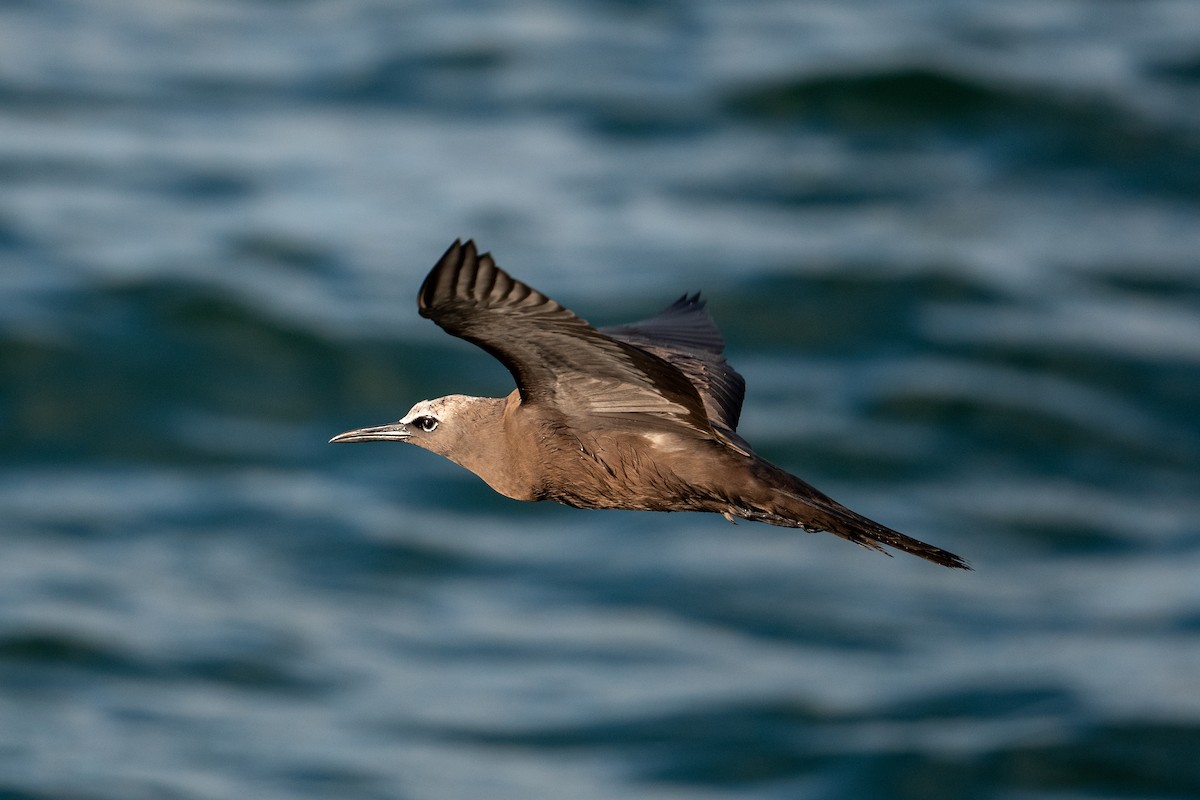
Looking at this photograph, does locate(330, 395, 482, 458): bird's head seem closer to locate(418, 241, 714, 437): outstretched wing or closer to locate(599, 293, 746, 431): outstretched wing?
locate(418, 241, 714, 437): outstretched wing

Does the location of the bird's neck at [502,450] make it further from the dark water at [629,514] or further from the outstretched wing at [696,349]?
the dark water at [629,514]

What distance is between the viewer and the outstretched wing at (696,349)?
32.1 ft

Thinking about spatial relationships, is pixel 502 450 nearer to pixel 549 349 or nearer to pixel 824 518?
pixel 549 349

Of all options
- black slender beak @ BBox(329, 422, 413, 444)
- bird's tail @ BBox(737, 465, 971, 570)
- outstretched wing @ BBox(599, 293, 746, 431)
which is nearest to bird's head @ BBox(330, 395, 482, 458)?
black slender beak @ BBox(329, 422, 413, 444)

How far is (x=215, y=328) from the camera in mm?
40406

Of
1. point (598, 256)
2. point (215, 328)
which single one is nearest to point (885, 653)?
point (598, 256)

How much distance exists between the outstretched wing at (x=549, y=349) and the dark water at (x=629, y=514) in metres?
26.2

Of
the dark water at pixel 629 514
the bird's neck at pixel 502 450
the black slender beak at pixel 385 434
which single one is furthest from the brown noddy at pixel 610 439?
the dark water at pixel 629 514

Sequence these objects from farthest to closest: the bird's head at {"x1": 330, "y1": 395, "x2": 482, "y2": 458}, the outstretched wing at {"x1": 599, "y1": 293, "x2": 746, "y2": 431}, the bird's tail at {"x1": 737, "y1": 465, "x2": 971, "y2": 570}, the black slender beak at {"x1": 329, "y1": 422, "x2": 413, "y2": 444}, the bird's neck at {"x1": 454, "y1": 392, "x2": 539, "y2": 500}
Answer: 1. the black slender beak at {"x1": 329, "y1": 422, "x2": 413, "y2": 444}
2. the outstretched wing at {"x1": 599, "y1": 293, "x2": 746, "y2": 431}
3. the bird's head at {"x1": 330, "y1": 395, "x2": 482, "y2": 458}
4. the bird's neck at {"x1": 454, "y1": 392, "x2": 539, "y2": 500}
5. the bird's tail at {"x1": 737, "y1": 465, "x2": 971, "y2": 570}

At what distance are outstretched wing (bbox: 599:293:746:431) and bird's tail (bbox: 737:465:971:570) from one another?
68 cm

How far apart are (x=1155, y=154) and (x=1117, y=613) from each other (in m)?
14.6

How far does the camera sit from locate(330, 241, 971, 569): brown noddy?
8.45 metres

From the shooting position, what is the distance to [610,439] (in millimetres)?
9102

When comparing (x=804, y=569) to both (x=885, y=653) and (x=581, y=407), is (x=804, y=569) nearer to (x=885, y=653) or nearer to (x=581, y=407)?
(x=885, y=653)
